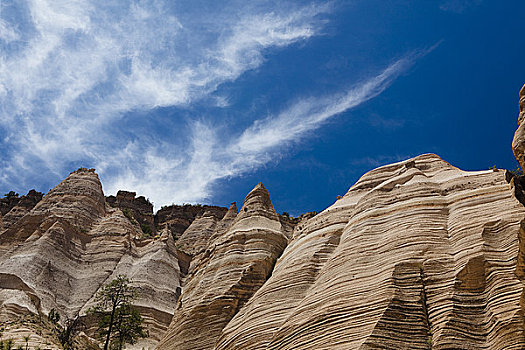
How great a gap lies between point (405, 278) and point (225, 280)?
42.6ft

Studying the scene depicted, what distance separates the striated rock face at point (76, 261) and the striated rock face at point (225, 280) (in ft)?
27.0

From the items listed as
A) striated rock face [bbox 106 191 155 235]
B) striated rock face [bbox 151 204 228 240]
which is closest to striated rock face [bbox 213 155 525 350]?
striated rock face [bbox 151 204 228 240]

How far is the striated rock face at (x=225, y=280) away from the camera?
2666 cm

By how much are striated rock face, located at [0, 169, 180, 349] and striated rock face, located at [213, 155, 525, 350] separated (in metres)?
16.9

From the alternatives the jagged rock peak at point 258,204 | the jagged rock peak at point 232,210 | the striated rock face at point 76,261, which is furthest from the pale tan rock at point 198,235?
the jagged rock peak at point 258,204

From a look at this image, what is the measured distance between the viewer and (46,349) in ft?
84.9

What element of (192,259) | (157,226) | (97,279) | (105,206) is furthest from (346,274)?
(157,226)

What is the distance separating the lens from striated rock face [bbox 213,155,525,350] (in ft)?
54.1

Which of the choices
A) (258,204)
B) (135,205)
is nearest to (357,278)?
(258,204)

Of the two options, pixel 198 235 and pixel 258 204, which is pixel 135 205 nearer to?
pixel 198 235

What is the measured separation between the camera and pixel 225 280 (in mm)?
29453

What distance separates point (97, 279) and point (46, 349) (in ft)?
62.4

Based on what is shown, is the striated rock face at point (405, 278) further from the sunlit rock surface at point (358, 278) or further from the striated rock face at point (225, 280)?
the striated rock face at point (225, 280)

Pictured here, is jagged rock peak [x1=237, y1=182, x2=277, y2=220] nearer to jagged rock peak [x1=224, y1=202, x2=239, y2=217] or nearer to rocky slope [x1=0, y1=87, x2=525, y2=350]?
rocky slope [x1=0, y1=87, x2=525, y2=350]
